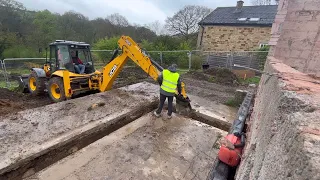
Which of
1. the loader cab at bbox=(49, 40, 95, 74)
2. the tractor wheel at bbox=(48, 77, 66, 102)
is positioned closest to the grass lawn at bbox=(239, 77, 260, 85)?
the loader cab at bbox=(49, 40, 95, 74)

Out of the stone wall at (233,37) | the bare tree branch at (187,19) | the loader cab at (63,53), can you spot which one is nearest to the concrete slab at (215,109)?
the loader cab at (63,53)

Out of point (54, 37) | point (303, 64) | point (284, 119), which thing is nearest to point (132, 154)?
point (284, 119)

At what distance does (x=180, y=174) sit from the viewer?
360cm

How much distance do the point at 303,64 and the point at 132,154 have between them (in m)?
3.90

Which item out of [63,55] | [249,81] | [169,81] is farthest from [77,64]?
[249,81]

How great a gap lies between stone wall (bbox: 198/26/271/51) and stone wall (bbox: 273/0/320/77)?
1482cm

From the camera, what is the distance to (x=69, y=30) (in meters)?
25.8

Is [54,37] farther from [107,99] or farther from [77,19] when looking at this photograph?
[107,99]

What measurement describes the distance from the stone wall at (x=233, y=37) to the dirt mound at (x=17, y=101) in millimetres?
16061

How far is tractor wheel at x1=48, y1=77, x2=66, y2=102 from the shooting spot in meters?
6.59

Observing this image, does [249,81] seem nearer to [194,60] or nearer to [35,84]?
[194,60]

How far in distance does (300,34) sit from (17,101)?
8.81 meters

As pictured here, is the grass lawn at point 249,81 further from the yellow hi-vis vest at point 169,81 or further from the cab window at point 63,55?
the cab window at point 63,55

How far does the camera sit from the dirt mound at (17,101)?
20.3 ft
